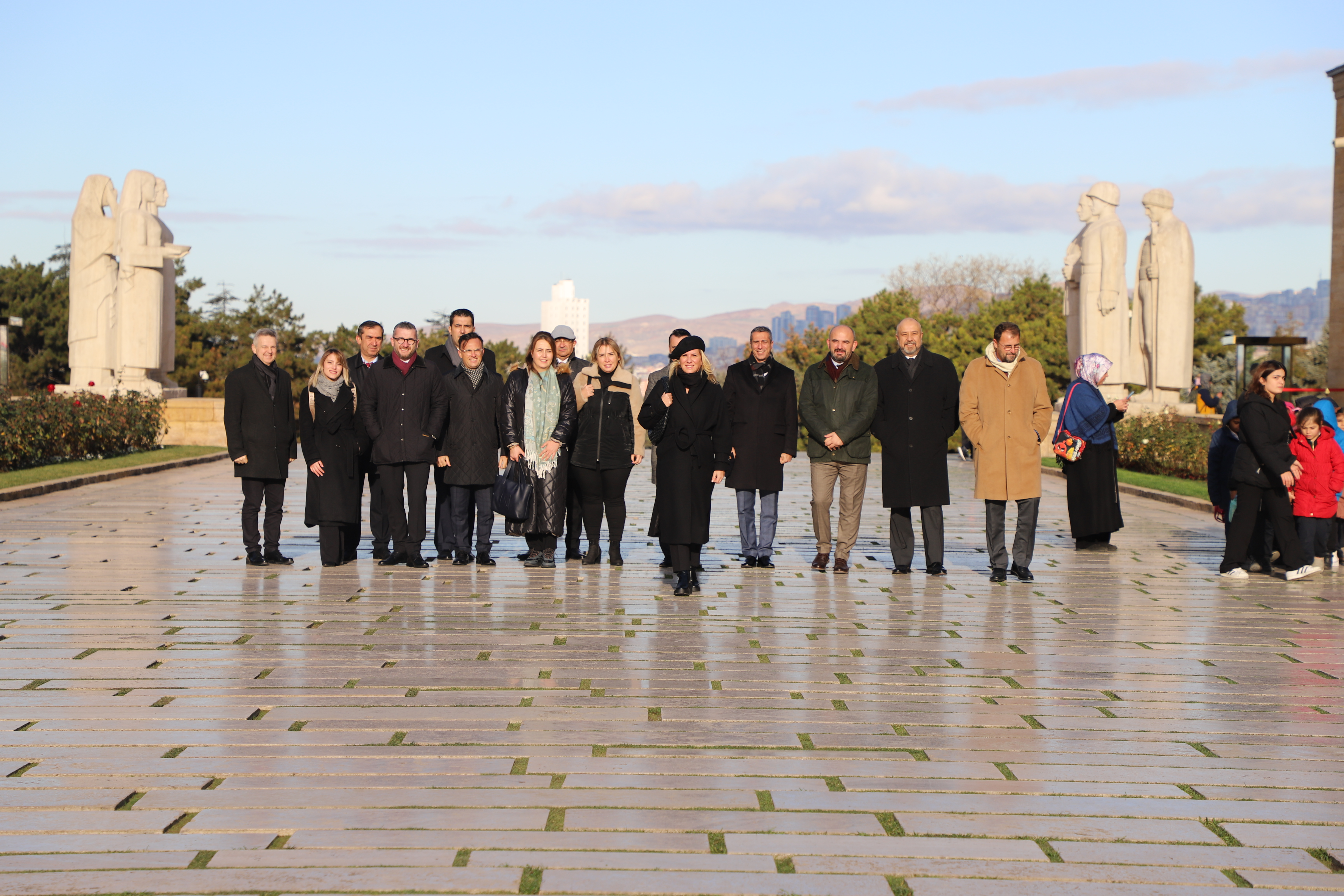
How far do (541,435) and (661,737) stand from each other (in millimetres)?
5301

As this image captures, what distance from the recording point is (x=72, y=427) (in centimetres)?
2091

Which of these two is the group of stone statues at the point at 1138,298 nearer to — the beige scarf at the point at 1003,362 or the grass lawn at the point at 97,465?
the beige scarf at the point at 1003,362

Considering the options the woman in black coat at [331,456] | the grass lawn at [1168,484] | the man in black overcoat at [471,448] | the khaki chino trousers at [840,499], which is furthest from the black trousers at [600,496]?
the grass lawn at [1168,484]

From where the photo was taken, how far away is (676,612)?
790 centimetres

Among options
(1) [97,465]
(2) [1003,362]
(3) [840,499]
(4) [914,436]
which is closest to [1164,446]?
(2) [1003,362]

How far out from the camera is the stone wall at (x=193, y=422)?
28.4 m

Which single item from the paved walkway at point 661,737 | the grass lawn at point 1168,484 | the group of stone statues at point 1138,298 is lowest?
the paved walkway at point 661,737

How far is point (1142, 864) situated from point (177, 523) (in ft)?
37.0

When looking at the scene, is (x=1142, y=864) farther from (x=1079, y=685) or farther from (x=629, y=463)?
(x=629, y=463)

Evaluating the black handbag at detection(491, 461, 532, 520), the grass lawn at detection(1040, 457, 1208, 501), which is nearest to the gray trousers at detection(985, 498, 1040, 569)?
the black handbag at detection(491, 461, 532, 520)

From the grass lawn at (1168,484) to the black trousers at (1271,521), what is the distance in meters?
6.68

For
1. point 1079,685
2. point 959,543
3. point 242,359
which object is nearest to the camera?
point 1079,685

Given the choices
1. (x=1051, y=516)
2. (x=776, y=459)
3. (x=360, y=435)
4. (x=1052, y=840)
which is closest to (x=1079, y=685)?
(x=1052, y=840)

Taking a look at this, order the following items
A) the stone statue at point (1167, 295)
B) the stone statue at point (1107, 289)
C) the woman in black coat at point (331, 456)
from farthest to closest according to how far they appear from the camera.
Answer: the stone statue at point (1107, 289)
the stone statue at point (1167, 295)
the woman in black coat at point (331, 456)
